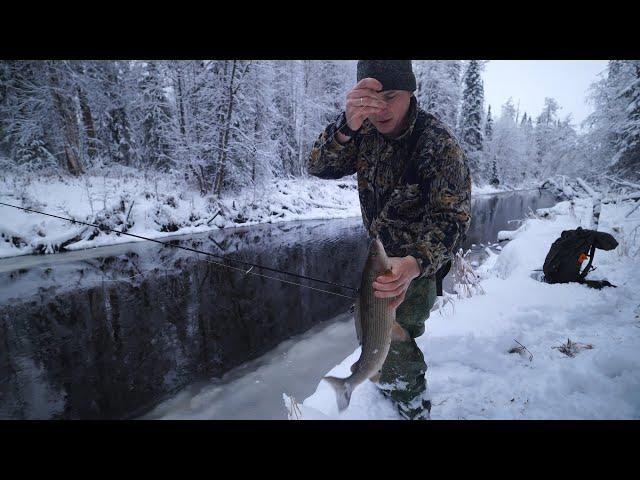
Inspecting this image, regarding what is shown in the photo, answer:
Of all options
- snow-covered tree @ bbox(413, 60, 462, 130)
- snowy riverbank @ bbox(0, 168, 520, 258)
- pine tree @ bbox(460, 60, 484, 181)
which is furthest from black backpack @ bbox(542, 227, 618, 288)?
pine tree @ bbox(460, 60, 484, 181)

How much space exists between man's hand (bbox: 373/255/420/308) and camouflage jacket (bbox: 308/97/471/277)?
0.07 metres

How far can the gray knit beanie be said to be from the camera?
6.59ft

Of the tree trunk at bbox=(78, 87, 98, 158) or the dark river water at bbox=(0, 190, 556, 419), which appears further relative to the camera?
the tree trunk at bbox=(78, 87, 98, 158)

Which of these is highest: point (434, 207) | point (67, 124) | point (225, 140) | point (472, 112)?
point (472, 112)

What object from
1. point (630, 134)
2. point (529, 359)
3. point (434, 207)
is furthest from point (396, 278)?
point (630, 134)

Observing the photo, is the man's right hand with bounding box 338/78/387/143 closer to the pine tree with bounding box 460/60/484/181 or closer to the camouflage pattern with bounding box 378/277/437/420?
the camouflage pattern with bounding box 378/277/437/420

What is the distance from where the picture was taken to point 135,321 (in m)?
5.71

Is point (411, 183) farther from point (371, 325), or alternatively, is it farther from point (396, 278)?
point (371, 325)

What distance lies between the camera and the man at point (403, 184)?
1.91 m

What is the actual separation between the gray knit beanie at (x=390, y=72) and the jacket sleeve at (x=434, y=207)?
0.47 metres

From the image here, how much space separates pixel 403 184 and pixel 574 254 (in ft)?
16.7
